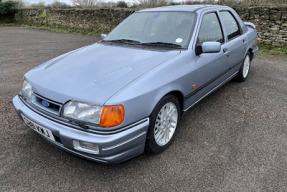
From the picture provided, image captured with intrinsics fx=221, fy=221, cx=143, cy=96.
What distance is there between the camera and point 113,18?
11898 millimetres

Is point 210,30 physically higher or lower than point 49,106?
higher

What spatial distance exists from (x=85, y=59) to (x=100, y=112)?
1.04 m

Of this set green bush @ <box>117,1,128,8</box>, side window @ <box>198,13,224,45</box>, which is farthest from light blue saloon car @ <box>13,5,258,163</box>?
green bush @ <box>117,1,128,8</box>

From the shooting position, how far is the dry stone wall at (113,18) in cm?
757

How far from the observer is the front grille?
2.04 metres

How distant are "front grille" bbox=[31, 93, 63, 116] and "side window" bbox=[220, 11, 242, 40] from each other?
2.85 m

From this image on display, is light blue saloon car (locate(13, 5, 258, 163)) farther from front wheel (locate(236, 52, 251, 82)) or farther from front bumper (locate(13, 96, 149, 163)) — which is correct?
front wheel (locate(236, 52, 251, 82))

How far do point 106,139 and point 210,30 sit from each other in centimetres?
228

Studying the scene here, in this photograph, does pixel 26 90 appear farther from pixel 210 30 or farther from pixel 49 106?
pixel 210 30

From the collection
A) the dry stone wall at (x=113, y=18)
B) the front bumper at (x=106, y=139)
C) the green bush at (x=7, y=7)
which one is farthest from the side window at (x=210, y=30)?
the green bush at (x=7, y=7)

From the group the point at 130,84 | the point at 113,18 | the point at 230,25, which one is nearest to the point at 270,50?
the point at 230,25

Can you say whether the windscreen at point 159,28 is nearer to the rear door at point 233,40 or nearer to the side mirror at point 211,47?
the side mirror at point 211,47

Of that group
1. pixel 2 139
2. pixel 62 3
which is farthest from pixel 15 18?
pixel 2 139

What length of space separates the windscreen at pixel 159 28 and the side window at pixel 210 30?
0.58 feet
